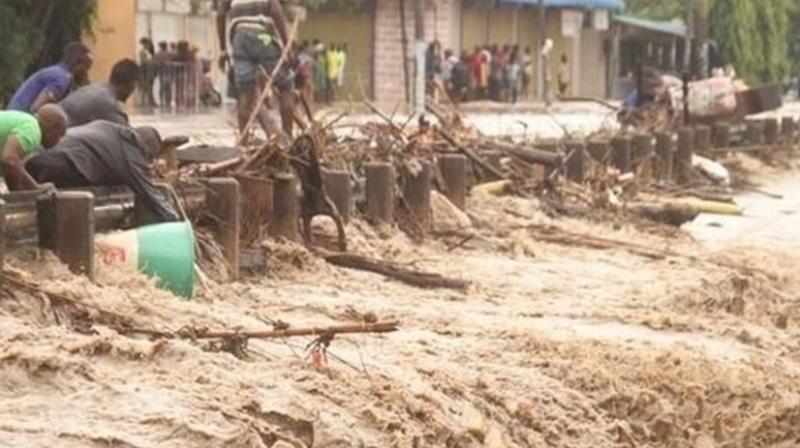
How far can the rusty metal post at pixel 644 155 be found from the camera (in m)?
25.3

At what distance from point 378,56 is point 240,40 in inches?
1415

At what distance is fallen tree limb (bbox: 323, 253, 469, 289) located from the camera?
45.6ft

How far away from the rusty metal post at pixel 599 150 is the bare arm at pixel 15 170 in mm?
12770

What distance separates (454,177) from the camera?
17984mm

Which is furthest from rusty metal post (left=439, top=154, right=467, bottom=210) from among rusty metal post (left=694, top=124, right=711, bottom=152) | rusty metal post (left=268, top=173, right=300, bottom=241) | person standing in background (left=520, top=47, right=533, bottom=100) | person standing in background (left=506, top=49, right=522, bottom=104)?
person standing in background (left=520, top=47, right=533, bottom=100)

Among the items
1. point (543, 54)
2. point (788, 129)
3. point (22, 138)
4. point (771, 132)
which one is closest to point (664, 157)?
point (771, 132)

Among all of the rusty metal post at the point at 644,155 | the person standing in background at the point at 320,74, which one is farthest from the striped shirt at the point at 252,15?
the person standing in background at the point at 320,74

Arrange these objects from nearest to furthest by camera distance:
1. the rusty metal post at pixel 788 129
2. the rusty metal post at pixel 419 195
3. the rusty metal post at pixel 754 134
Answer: the rusty metal post at pixel 419 195 < the rusty metal post at pixel 754 134 < the rusty metal post at pixel 788 129

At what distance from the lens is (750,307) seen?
15266 mm

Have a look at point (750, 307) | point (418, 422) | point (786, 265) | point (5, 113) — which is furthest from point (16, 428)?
point (786, 265)

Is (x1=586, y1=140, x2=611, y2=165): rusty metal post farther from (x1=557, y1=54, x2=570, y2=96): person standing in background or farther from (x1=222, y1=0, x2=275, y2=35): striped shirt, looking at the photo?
(x1=557, y1=54, x2=570, y2=96): person standing in background

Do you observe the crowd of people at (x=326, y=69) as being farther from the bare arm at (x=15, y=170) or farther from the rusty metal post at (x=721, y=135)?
the bare arm at (x=15, y=170)

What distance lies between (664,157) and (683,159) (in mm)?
775

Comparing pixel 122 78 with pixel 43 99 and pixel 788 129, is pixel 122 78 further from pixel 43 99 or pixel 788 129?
pixel 788 129
